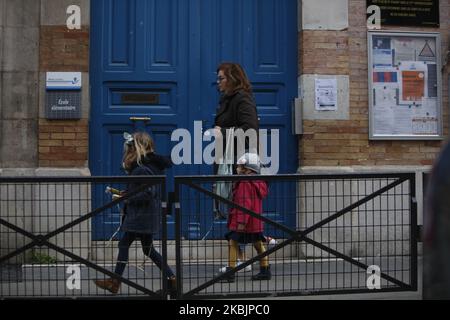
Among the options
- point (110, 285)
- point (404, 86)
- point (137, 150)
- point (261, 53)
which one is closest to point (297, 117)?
point (261, 53)

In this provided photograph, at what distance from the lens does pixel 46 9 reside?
7.93 meters

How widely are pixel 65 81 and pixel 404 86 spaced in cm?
397

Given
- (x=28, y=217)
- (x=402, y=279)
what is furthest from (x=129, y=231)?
(x=402, y=279)

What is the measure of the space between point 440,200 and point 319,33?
5970 millimetres

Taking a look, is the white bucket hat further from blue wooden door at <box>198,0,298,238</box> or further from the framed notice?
the framed notice

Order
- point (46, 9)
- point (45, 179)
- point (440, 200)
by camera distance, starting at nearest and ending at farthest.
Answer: point (440, 200) → point (45, 179) → point (46, 9)

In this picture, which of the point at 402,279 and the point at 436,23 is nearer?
the point at 402,279

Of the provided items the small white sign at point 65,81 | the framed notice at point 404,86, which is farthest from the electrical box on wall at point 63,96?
the framed notice at point 404,86

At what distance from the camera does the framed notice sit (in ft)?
27.3

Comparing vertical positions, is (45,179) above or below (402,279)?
above

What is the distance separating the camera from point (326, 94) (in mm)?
8242

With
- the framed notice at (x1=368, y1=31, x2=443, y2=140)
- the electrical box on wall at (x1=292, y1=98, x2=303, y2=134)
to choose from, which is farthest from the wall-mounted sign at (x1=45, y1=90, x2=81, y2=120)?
the framed notice at (x1=368, y1=31, x2=443, y2=140)

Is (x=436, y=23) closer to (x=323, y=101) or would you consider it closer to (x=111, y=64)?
(x=323, y=101)

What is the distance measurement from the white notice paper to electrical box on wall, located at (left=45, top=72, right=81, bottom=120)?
108 inches
